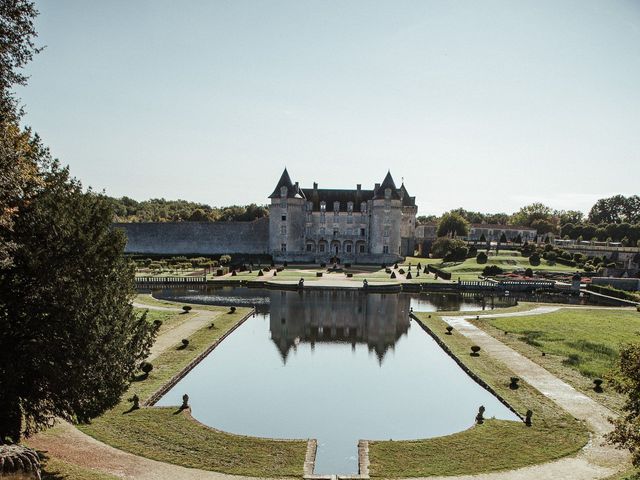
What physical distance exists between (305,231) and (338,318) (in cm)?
3437

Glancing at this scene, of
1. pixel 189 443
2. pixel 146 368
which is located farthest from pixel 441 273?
pixel 189 443

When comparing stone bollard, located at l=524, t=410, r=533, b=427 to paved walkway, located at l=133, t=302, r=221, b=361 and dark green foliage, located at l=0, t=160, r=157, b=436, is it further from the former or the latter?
paved walkway, located at l=133, t=302, r=221, b=361

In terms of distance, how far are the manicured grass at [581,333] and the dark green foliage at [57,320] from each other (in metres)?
15.9

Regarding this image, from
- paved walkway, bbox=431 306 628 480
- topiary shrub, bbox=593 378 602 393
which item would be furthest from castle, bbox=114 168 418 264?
topiary shrub, bbox=593 378 602 393

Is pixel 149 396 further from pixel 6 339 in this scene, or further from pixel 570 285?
pixel 570 285

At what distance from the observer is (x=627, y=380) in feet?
31.7

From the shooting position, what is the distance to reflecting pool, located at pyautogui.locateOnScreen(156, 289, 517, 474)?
14.2 meters

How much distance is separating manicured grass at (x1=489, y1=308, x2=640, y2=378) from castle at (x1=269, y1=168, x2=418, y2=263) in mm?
29657

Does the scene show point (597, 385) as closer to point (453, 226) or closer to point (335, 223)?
point (335, 223)

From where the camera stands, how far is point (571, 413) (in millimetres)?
14625

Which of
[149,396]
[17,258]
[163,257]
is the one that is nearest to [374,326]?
[149,396]

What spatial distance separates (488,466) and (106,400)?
8547 mm

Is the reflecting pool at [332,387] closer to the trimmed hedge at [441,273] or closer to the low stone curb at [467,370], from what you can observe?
the low stone curb at [467,370]

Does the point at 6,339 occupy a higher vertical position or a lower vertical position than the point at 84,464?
higher
